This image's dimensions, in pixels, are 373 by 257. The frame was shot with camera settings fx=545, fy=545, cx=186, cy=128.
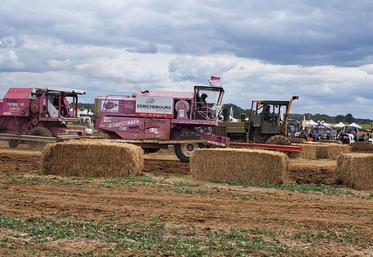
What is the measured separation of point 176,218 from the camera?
Result: 9.25 metres

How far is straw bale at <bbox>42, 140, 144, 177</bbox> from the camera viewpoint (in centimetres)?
1565

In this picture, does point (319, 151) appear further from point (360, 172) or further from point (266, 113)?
point (360, 172)

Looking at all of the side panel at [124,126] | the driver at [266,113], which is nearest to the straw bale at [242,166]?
the side panel at [124,126]

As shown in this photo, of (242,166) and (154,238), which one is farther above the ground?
(242,166)

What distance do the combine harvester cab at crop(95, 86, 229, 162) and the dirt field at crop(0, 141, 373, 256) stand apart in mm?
8777

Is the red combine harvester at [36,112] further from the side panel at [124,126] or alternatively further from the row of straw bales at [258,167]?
the row of straw bales at [258,167]

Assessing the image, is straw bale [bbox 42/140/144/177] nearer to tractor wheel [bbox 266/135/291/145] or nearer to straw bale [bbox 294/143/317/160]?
tractor wheel [bbox 266/135/291/145]

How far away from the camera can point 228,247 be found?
7.23 meters

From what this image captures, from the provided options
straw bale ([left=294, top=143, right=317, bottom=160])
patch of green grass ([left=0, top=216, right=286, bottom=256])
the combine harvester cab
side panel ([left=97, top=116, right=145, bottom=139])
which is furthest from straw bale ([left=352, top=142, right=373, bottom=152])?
patch of green grass ([left=0, top=216, right=286, bottom=256])

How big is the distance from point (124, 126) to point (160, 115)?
1693 mm

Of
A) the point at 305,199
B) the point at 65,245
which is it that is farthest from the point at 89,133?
the point at 65,245

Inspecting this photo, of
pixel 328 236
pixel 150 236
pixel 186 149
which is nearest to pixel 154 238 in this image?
pixel 150 236

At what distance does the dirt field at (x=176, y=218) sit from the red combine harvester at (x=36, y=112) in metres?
13.6

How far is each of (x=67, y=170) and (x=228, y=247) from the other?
9381 millimetres
